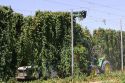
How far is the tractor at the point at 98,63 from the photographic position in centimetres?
2527

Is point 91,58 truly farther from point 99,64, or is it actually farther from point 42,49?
point 42,49

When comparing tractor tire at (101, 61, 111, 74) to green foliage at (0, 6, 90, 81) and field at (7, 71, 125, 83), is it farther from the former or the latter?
field at (7, 71, 125, 83)

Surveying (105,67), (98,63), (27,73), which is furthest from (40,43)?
(105,67)

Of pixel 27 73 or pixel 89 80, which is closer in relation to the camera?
pixel 89 80

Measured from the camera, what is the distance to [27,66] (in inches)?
835

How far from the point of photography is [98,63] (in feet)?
88.5

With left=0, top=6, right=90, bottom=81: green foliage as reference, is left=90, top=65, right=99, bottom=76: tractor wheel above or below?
below

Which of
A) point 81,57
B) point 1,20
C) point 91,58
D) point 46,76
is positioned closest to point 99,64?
point 91,58

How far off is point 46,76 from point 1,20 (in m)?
4.09

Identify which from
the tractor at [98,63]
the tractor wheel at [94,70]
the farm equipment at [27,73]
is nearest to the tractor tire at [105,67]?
the tractor at [98,63]

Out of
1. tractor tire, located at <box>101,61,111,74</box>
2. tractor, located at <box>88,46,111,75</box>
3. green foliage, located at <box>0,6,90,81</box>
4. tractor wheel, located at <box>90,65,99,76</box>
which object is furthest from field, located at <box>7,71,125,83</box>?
tractor tire, located at <box>101,61,111,74</box>

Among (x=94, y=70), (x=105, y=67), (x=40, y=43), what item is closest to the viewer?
(x=40, y=43)

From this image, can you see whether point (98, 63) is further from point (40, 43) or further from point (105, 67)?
point (40, 43)

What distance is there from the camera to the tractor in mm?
25266
